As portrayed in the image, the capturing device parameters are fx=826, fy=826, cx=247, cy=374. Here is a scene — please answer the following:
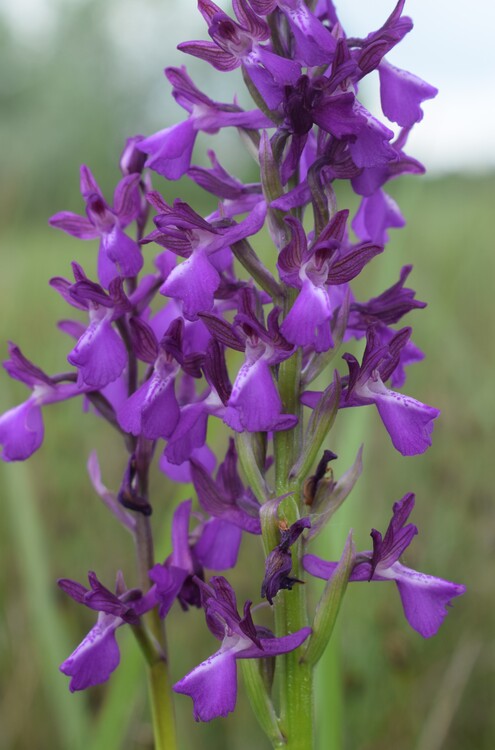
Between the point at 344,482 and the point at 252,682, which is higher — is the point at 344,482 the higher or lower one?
the higher one

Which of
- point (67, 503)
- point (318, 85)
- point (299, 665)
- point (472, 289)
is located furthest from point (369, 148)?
point (472, 289)

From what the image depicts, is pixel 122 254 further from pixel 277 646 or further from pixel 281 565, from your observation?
pixel 277 646

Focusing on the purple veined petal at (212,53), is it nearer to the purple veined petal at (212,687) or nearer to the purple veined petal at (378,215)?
the purple veined petal at (378,215)

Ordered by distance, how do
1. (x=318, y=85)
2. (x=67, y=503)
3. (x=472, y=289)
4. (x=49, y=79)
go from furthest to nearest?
(x=49, y=79) → (x=472, y=289) → (x=67, y=503) → (x=318, y=85)

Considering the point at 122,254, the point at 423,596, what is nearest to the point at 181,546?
the point at 423,596

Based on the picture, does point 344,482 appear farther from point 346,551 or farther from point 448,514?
point 448,514

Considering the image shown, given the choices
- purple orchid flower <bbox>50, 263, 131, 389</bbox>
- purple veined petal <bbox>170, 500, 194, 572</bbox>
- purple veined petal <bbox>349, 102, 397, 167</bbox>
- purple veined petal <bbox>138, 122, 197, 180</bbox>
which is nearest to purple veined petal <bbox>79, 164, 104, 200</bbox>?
purple veined petal <bbox>138, 122, 197, 180</bbox>

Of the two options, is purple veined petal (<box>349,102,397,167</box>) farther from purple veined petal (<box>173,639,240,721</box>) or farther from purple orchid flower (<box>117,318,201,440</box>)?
purple veined petal (<box>173,639,240,721</box>)
